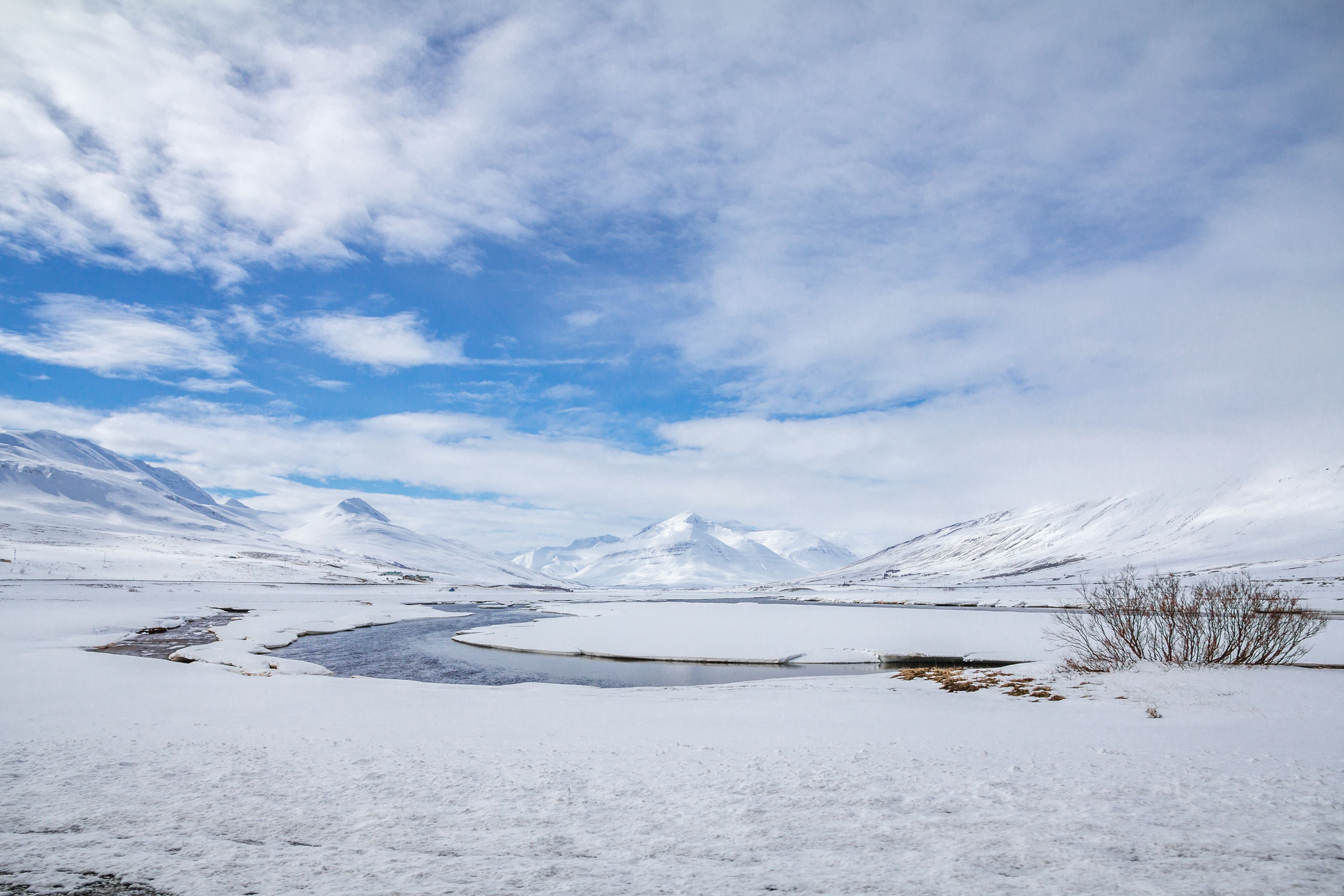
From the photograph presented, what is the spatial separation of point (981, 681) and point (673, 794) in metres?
14.1

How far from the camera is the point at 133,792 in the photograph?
7203 millimetres

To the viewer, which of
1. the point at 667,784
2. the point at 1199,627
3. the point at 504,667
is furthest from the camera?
the point at 504,667

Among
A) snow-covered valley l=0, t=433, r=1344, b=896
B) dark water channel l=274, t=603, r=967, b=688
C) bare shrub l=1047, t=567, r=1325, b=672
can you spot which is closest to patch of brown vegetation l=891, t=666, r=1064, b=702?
snow-covered valley l=0, t=433, r=1344, b=896

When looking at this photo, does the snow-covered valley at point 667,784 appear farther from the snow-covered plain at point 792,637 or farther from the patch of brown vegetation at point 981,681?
the snow-covered plain at point 792,637

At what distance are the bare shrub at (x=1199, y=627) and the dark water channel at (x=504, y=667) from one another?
8.25 metres

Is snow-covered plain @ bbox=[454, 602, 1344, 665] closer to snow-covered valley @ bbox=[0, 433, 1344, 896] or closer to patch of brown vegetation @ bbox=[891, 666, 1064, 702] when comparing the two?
patch of brown vegetation @ bbox=[891, 666, 1064, 702]

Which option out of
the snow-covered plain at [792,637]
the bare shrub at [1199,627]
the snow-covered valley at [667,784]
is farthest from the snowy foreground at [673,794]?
the snow-covered plain at [792,637]

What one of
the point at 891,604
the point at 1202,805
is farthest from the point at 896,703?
the point at 891,604

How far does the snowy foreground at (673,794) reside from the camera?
17.4ft

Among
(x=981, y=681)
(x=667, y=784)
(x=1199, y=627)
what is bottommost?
(x=981, y=681)

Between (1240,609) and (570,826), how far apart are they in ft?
74.6

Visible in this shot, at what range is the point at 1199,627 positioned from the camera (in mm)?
19297

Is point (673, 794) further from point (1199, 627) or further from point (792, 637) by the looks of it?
point (792, 637)

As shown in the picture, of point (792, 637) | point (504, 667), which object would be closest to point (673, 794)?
point (504, 667)
